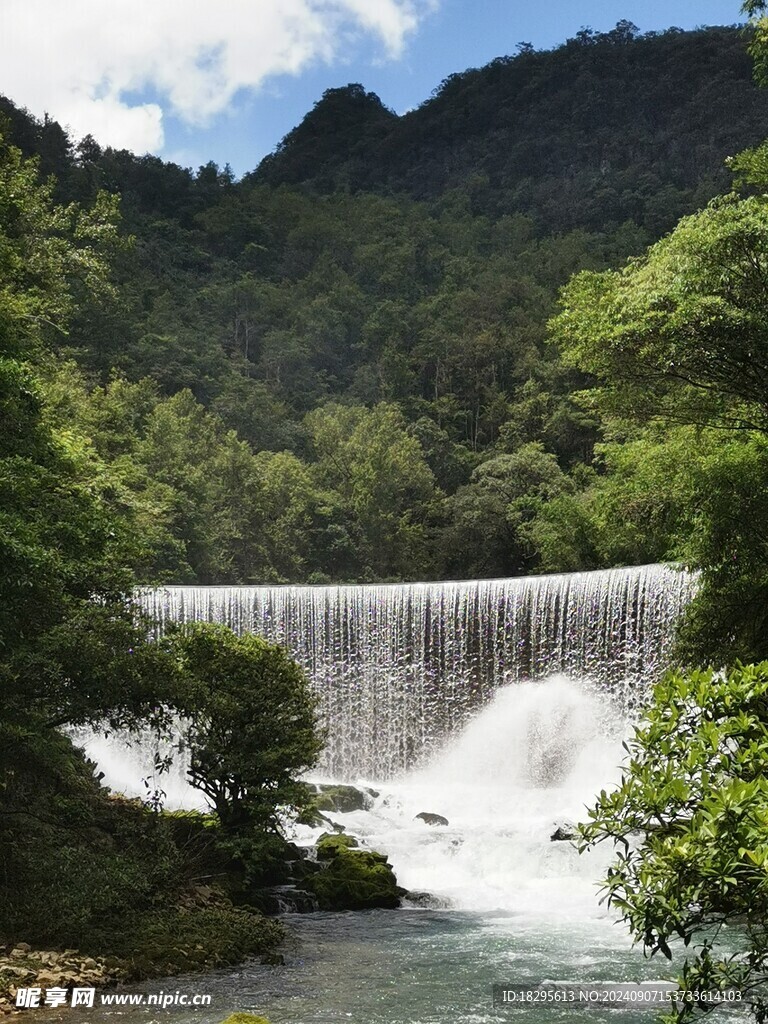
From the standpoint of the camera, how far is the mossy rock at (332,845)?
13.6 m

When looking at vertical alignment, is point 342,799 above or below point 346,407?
below

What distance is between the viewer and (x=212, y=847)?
39.6 feet

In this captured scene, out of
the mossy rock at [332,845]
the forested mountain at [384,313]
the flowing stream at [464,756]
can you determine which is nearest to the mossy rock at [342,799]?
the flowing stream at [464,756]

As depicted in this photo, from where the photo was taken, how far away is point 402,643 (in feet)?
→ 71.2

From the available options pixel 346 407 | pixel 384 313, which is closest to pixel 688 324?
pixel 346 407

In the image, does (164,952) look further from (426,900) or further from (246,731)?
(426,900)

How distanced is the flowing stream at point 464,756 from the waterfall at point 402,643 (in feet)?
0.09

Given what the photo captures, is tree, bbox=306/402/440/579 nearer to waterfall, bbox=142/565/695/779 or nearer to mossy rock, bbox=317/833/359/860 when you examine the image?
waterfall, bbox=142/565/695/779

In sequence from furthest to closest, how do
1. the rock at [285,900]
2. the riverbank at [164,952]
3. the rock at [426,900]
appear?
the rock at [426,900] < the rock at [285,900] < the riverbank at [164,952]

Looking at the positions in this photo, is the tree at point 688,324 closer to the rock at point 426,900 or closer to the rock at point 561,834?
the rock at point 561,834

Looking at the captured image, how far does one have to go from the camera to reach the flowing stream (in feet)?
31.3

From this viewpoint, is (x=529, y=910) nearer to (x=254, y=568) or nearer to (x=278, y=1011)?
(x=278, y=1011)

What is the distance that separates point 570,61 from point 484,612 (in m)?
67.9

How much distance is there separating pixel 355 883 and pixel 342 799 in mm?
4777
